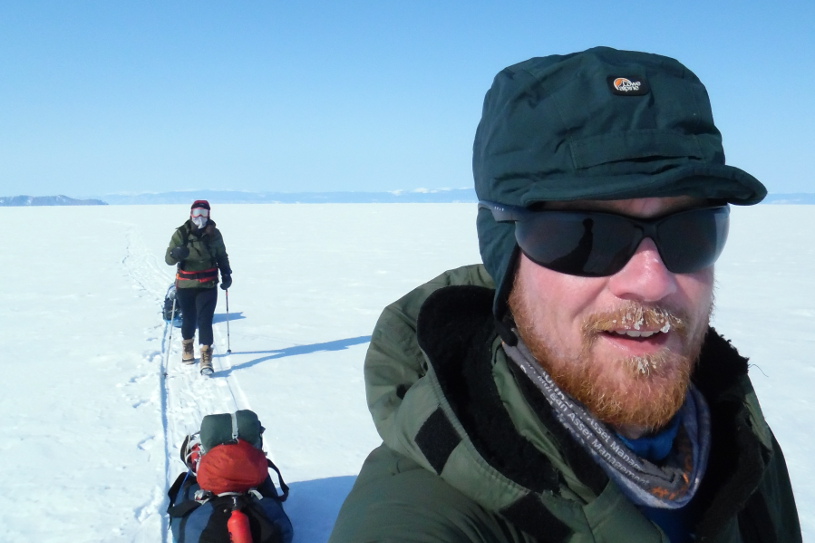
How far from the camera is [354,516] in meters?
1.07

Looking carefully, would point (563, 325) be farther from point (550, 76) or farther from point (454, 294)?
point (550, 76)

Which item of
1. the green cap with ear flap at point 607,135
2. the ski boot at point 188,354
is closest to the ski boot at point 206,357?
the ski boot at point 188,354

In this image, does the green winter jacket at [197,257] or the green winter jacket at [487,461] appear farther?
the green winter jacket at [197,257]

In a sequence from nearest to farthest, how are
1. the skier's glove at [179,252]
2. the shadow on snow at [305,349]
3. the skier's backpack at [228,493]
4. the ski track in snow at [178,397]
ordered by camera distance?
the skier's backpack at [228,493] → the ski track in snow at [178,397] → the skier's glove at [179,252] → the shadow on snow at [305,349]

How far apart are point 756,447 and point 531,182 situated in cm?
79

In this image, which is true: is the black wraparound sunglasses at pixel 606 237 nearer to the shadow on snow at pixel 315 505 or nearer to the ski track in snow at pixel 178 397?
the shadow on snow at pixel 315 505

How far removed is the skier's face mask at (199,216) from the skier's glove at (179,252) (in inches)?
12.9

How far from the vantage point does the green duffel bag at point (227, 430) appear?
10.7 ft

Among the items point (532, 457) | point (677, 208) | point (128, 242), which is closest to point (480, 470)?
point (532, 457)

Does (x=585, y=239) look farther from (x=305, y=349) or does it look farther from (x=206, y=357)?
(x=305, y=349)

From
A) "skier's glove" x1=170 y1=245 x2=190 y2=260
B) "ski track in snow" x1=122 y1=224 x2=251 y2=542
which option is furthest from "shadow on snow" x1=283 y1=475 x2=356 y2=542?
"skier's glove" x1=170 y1=245 x2=190 y2=260

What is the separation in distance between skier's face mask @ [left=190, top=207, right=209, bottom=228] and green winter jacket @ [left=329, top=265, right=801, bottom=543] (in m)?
5.28

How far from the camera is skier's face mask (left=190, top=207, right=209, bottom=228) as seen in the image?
243 inches

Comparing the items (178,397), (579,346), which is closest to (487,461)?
(579,346)
